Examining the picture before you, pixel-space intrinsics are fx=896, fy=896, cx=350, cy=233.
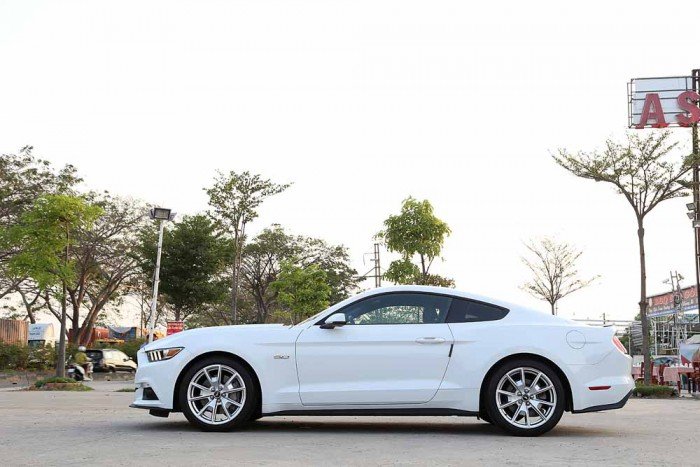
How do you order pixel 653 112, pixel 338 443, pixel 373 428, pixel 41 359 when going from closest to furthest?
pixel 338 443
pixel 373 428
pixel 653 112
pixel 41 359

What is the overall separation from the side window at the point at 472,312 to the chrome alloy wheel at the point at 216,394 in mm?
2104

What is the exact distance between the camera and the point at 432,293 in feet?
28.3

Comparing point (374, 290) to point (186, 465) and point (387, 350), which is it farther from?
point (186, 465)

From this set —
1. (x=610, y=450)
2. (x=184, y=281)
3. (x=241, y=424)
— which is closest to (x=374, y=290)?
(x=241, y=424)

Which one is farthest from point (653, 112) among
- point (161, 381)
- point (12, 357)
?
point (161, 381)

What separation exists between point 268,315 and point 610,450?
200 ft

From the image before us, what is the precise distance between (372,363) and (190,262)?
148 feet

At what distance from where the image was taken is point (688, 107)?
119 feet

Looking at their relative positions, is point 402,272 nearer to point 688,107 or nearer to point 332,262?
point 688,107

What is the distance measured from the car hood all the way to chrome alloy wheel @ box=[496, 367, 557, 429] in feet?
6.99

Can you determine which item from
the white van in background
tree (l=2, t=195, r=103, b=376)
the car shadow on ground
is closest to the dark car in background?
the white van in background

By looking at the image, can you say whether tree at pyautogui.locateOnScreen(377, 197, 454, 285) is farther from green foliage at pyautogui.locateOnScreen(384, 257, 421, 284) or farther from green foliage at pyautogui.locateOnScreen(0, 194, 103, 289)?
green foliage at pyautogui.locateOnScreen(0, 194, 103, 289)

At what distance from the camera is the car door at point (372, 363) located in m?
8.27

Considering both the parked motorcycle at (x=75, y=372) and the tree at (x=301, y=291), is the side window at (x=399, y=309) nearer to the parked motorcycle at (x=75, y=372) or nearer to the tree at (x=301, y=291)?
the parked motorcycle at (x=75, y=372)
